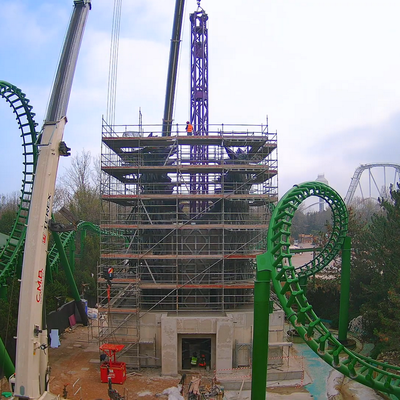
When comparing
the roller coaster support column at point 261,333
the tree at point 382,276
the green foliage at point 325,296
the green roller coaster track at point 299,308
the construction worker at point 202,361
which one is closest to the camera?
the green roller coaster track at point 299,308

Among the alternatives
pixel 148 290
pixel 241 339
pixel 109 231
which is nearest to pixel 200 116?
pixel 109 231

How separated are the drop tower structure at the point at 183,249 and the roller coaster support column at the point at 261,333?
6.30 meters

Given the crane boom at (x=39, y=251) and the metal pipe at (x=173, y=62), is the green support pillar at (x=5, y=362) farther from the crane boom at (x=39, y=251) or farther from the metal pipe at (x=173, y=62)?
the metal pipe at (x=173, y=62)

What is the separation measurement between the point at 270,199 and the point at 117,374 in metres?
10.6

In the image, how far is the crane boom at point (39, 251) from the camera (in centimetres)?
1095

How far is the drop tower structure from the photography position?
18250 millimetres

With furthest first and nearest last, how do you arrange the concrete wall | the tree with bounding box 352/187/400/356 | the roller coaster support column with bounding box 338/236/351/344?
1. the roller coaster support column with bounding box 338/236/351/344
2. the concrete wall
3. the tree with bounding box 352/187/400/356

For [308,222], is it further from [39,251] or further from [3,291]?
[39,251]

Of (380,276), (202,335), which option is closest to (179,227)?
(202,335)

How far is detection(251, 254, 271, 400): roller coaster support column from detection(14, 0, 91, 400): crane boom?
5794 millimetres

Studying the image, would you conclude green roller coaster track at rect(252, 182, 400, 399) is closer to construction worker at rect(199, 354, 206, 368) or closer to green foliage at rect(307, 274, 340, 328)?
construction worker at rect(199, 354, 206, 368)

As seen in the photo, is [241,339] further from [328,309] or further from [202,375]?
[328,309]

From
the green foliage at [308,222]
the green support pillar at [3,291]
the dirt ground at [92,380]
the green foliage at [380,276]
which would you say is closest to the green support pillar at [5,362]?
the dirt ground at [92,380]

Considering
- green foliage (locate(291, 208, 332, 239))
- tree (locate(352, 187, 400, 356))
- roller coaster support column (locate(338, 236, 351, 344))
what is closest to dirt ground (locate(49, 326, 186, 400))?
roller coaster support column (locate(338, 236, 351, 344))
